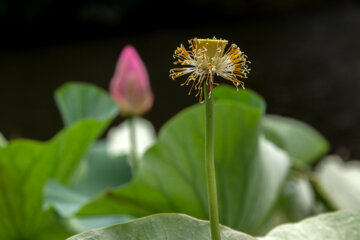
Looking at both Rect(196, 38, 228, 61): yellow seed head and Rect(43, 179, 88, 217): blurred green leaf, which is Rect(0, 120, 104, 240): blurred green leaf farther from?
Rect(196, 38, 228, 61): yellow seed head

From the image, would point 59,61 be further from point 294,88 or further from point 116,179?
point 116,179

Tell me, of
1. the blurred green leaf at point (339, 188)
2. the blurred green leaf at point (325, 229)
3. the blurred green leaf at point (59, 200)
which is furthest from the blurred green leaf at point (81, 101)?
the blurred green leaf at point (325, 229)

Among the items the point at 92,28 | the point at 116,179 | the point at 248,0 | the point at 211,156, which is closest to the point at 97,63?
A: the point at 92,28

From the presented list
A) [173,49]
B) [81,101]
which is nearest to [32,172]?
[81,101]

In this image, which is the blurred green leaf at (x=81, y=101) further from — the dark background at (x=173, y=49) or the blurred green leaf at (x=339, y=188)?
the dark background at (x=173, y=49)

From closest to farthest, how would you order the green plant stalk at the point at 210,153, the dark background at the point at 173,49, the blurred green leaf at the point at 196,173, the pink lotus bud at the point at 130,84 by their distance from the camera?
the green plant stalk at the point at 210,153 → the blurred green leaf at the point at 196,173 → the pink lotus bud at the point at 130,84 → the dark background at the point at 173,49

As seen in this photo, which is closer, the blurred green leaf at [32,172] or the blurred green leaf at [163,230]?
the blurred green leaf at [163,230]

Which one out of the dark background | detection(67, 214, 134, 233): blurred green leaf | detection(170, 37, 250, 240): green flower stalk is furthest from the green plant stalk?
the dark background
